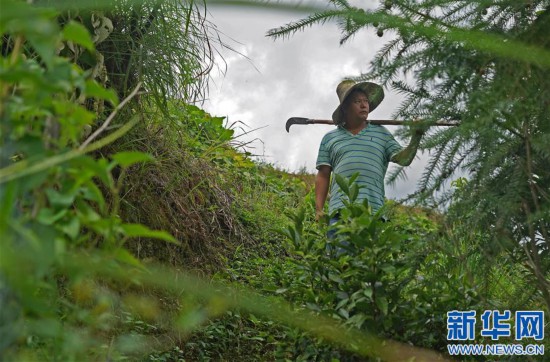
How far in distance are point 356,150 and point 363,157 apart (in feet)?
0.24

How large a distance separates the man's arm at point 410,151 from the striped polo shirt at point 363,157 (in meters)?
2.37

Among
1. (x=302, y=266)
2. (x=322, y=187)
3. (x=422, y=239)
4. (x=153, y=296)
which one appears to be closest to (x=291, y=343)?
(x=302, y=266)

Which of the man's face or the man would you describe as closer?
the man

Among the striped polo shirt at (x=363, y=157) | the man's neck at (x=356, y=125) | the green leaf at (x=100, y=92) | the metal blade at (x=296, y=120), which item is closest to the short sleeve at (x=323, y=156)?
the striped polo shirt at (x=363, y=157)

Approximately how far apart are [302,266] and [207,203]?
2249 millimetres

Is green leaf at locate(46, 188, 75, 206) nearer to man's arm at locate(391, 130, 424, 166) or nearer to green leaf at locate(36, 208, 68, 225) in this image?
green leaf at locate(36, 208, 68, 225)

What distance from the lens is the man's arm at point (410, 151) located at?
2.82 metres

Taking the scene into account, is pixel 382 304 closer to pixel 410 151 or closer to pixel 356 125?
pixel 410 151

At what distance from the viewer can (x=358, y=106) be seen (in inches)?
221

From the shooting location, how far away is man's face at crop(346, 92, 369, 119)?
559cm

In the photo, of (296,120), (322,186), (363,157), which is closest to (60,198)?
(363,157)

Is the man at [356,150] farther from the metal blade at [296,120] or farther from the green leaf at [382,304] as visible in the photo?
the green leaf at [382,304]

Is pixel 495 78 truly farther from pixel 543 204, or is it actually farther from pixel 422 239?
pixel 422 239

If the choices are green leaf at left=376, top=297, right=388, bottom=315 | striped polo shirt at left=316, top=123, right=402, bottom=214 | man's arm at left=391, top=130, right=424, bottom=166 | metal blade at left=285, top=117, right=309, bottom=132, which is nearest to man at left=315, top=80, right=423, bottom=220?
striped polo shirt at left=316, top=123, right=402, bottom=214
